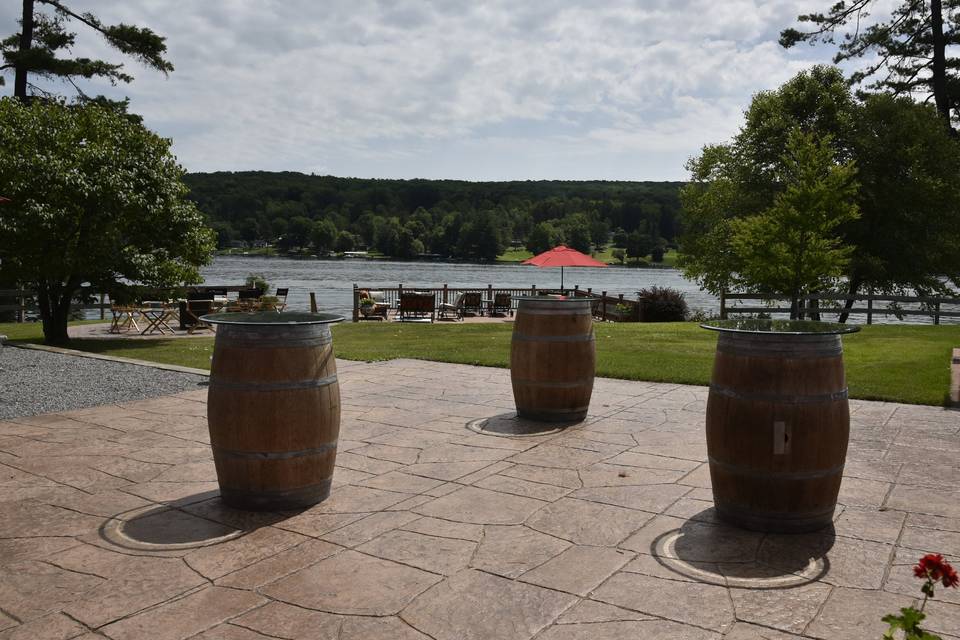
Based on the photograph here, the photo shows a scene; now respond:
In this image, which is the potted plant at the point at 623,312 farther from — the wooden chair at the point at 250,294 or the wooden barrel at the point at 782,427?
the wooden barrel at the point at 782,427

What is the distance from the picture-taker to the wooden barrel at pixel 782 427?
160 inches

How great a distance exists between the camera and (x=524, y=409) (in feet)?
23.6

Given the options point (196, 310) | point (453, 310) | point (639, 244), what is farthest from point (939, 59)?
point (639, 244)

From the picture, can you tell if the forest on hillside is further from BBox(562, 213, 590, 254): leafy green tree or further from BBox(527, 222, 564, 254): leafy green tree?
BBox(527, 222, 564, 254): leafy green tree

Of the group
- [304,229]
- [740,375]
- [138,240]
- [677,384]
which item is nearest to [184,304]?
[138,240]

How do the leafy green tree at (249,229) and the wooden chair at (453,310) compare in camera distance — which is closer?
the wooden chair at (453,310)

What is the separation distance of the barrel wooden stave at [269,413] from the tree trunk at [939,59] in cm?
3139

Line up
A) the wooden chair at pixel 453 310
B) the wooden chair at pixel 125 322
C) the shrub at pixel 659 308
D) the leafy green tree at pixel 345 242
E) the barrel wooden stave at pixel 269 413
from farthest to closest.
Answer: the leafy green tree at pixel 345 242 < the shrub at pixel 659 308 < the wooden chair at pixel 453 310 < the wooden chair at pixel 125 322 < the barrel wooden stave at pixel 269 413

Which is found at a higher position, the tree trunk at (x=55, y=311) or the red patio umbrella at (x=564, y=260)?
the red patio umbrella at (x=564, y=260)

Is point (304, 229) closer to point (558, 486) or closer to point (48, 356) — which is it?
point (48, 356)

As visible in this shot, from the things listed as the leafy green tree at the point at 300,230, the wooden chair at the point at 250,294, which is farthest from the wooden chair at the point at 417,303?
the leafy green tree at the point at 300,230

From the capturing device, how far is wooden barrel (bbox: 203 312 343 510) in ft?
14.4

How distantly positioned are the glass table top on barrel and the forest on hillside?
83643 millimetres

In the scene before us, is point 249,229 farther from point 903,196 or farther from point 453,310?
point 903,196
